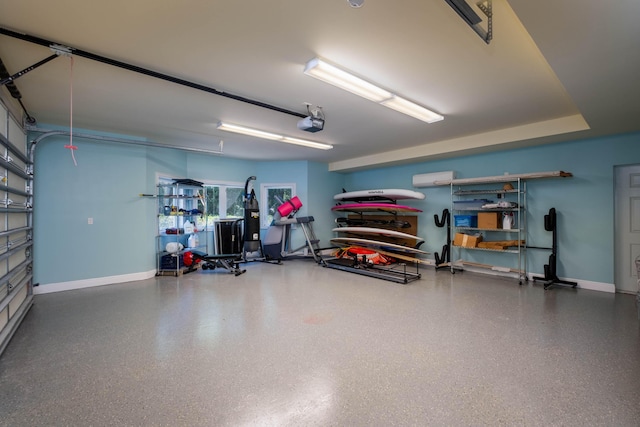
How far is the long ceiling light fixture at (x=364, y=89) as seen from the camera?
2627 mm

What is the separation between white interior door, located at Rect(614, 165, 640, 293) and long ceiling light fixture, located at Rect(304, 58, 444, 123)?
3244 millimetres

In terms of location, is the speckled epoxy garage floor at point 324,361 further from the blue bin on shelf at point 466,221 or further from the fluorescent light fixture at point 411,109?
the fluorescent light fixture at point 411,109

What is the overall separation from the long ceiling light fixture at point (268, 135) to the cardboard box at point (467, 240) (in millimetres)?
3253

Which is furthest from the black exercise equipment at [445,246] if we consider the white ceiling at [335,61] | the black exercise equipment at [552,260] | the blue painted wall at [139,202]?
the white ceiling at [335,61]

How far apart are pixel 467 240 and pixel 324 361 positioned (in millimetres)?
4329

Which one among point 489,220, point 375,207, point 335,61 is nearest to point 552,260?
point 489,220

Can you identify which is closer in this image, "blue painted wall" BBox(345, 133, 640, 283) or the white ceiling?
the white ceiling

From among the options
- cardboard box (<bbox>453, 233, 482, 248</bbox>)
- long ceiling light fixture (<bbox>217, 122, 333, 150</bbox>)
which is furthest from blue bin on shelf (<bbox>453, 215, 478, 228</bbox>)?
long ceiling light fixture (<bbox>217, 122, 333, 150</bbox>)

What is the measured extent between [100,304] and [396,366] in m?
3.97

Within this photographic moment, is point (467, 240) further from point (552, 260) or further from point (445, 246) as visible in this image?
point (552, 260)

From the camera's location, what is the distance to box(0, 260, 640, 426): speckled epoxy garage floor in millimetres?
1787

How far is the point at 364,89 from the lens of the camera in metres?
3.07

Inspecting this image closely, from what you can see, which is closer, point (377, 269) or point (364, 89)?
point (364, 89)

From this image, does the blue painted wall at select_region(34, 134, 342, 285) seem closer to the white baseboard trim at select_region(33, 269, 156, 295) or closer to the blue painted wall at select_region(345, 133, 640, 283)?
the white baseboard trim at select_region(33, 269, 156, 295)
